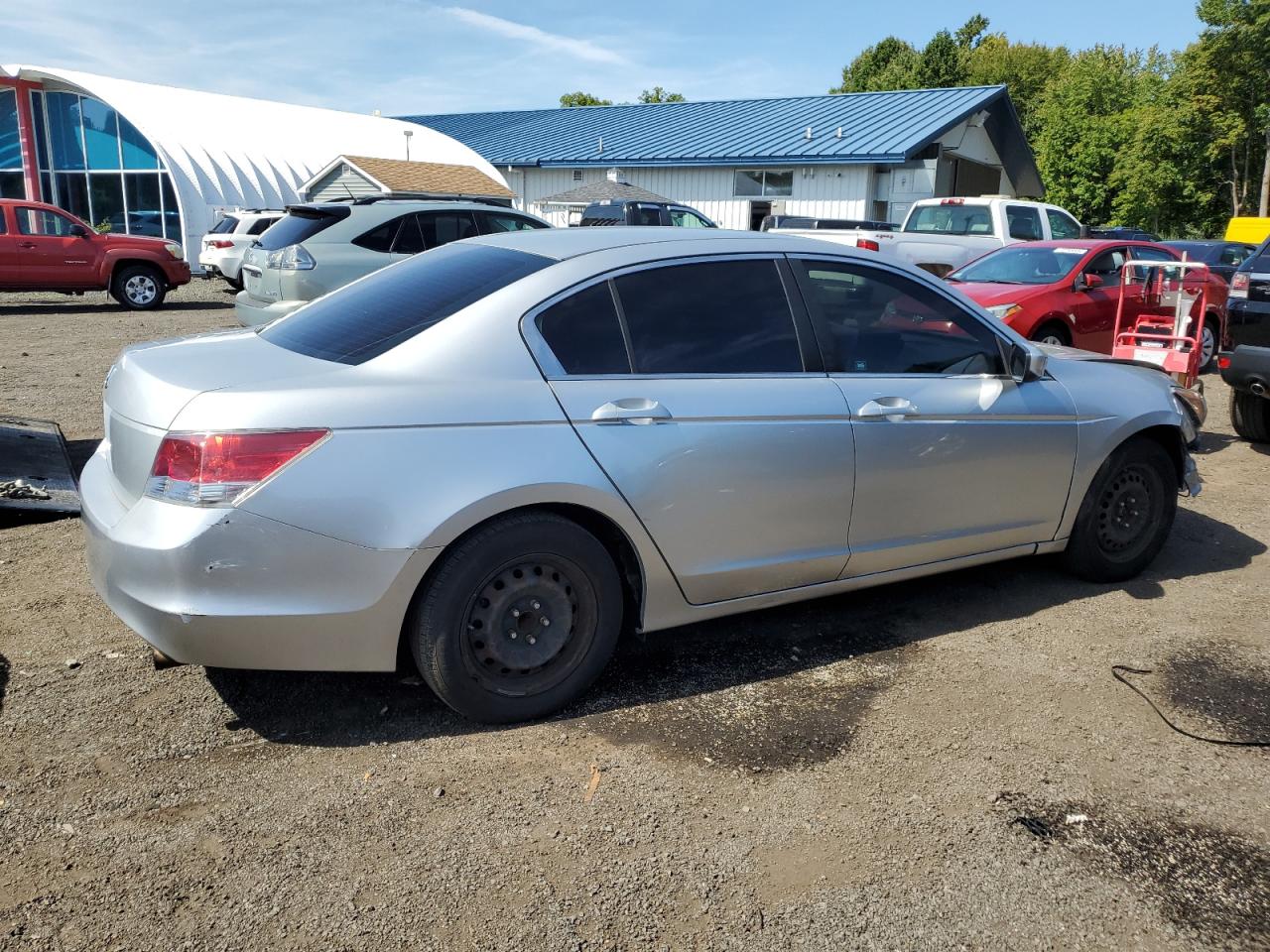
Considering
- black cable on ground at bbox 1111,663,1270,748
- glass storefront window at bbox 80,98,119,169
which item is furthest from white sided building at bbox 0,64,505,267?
black cable on ground at bbox 1111,663,1270,748

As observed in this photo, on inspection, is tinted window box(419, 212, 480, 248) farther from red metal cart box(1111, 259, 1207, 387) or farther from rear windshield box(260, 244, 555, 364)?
rear windshield box(260, 244, 555, 364)

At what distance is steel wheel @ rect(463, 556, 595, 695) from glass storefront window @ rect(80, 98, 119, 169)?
31.8 m

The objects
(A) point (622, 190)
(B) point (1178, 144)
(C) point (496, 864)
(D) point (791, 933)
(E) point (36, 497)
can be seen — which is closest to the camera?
(D) point (791, 933)

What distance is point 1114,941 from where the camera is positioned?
2.59 m

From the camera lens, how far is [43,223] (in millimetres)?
18078

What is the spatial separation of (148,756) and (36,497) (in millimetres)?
3085

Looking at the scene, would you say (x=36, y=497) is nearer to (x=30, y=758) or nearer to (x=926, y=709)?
(x=30, y=758)

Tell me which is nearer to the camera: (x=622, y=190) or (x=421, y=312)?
(x=421, y=312)

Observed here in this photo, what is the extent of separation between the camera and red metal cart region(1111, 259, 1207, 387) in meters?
8.46

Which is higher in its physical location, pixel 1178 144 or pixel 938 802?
pixel 1178 144

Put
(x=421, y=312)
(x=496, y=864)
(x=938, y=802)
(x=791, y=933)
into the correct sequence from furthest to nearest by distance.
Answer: (x=421, y=312)
(x=938, y=802)
(x=496, y=864)
(x=791, y=933)

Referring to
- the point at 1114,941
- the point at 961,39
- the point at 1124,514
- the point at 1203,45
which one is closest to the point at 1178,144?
the point at 1203,45

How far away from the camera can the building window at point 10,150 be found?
30.4 meters

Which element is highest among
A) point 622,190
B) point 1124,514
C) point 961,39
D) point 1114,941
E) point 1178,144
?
point 961,39
